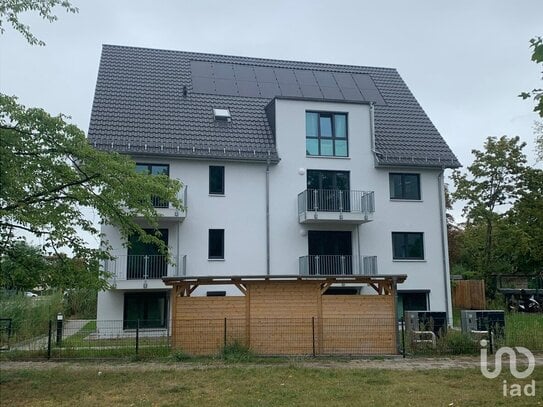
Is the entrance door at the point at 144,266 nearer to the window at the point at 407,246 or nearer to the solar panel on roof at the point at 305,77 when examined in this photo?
the window at the point at 407,246

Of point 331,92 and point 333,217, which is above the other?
point 331,92

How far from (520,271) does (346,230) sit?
16.8m

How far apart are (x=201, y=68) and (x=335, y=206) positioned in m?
10.8

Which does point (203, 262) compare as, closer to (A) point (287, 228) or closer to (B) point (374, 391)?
(A) point (287, 228)

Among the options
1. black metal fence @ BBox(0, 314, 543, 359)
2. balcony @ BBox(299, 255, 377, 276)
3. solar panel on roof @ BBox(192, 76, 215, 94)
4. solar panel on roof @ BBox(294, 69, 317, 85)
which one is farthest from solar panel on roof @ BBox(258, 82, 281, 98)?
black metal fence @ BBox(0, 314, 543, 359)

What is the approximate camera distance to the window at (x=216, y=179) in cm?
2444

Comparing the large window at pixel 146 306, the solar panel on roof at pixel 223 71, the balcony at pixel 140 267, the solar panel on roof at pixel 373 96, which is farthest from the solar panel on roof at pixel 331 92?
the large window at pixel 146 306

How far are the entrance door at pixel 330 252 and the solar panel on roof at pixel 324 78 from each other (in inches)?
342

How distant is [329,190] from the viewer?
25.0m

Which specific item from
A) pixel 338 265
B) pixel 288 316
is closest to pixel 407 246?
pixel 338 265

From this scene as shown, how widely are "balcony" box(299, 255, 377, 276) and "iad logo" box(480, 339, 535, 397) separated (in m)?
8.81

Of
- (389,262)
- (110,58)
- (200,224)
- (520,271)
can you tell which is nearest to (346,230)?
(389,262)

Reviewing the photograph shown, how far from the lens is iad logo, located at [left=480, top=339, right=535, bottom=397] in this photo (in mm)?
10461

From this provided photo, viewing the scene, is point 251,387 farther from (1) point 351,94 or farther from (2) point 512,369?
(1) point 351,94
